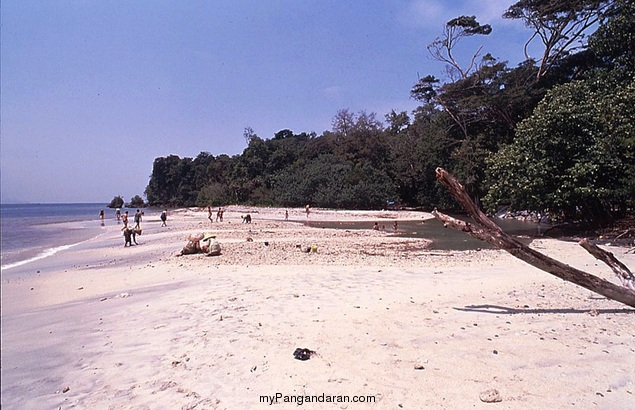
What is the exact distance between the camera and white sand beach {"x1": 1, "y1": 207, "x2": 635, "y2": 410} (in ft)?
11.5

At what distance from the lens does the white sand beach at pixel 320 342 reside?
11.5ft

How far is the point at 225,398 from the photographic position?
11.4 ft

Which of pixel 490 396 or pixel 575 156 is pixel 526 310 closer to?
pixel 490 396

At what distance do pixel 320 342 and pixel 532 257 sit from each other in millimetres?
3442

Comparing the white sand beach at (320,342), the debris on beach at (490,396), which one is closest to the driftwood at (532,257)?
the white sand beach at (320,342)

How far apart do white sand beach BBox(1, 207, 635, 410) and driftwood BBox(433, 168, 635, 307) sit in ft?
1.31

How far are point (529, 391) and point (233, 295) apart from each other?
513 centimetres

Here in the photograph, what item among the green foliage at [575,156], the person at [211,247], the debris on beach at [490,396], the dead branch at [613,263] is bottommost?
the debris on beach at [490,396]

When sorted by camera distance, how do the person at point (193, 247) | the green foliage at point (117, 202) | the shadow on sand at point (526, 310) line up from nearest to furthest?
the shadow on sand at point (526, 310)
the person at point (193, 247)
the green foliage at point (117, 202)

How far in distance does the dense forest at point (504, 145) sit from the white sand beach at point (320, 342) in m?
9.69

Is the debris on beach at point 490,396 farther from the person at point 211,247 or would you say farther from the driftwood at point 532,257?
the person at point 211,247

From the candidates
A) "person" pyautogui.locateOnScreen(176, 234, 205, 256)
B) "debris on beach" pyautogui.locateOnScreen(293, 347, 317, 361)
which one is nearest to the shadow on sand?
"debris on beach" pyautogui.locateOnScreen(293, 347, 317, 361)

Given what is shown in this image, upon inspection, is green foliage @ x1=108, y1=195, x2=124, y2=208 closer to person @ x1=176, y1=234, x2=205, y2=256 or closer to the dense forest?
the dense forest

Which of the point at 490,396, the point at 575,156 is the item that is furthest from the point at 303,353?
the point at 575,156
